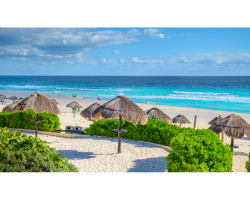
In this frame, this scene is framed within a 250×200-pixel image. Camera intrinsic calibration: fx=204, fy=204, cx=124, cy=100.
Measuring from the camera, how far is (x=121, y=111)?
7.07 m

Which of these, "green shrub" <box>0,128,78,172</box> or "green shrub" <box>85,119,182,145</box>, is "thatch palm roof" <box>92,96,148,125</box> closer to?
"green shrub" <box>85,119,182,145</box>

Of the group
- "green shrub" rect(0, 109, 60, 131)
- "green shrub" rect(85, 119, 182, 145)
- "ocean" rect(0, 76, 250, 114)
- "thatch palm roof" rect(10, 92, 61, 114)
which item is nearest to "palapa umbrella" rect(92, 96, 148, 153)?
"green shrub" rect(85, 119, 182, 145)

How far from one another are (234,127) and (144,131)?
4.32 metres

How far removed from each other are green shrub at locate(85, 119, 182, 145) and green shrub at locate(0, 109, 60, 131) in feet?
7.03

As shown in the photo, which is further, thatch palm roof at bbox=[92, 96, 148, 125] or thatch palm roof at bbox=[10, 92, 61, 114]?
thatch palm roof at bbox=[10, 92, 61, 114]

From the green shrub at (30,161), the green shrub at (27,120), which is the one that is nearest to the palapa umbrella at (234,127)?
the green shrub at (30,161)

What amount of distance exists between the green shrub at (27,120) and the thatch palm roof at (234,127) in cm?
852

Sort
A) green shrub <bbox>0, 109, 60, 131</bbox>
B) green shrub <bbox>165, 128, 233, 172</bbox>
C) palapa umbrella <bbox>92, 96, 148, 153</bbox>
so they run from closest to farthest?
green shrub <bbox>165, 128, 233, 172</bbox> < palapa umbrella <bbox>92, 96, 148, 153</bbox> < green shrub <bbox>0, 109, 60, 131</bbox>

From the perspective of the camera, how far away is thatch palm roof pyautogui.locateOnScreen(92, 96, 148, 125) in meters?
7.02

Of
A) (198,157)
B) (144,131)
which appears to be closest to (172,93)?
(144,131)
